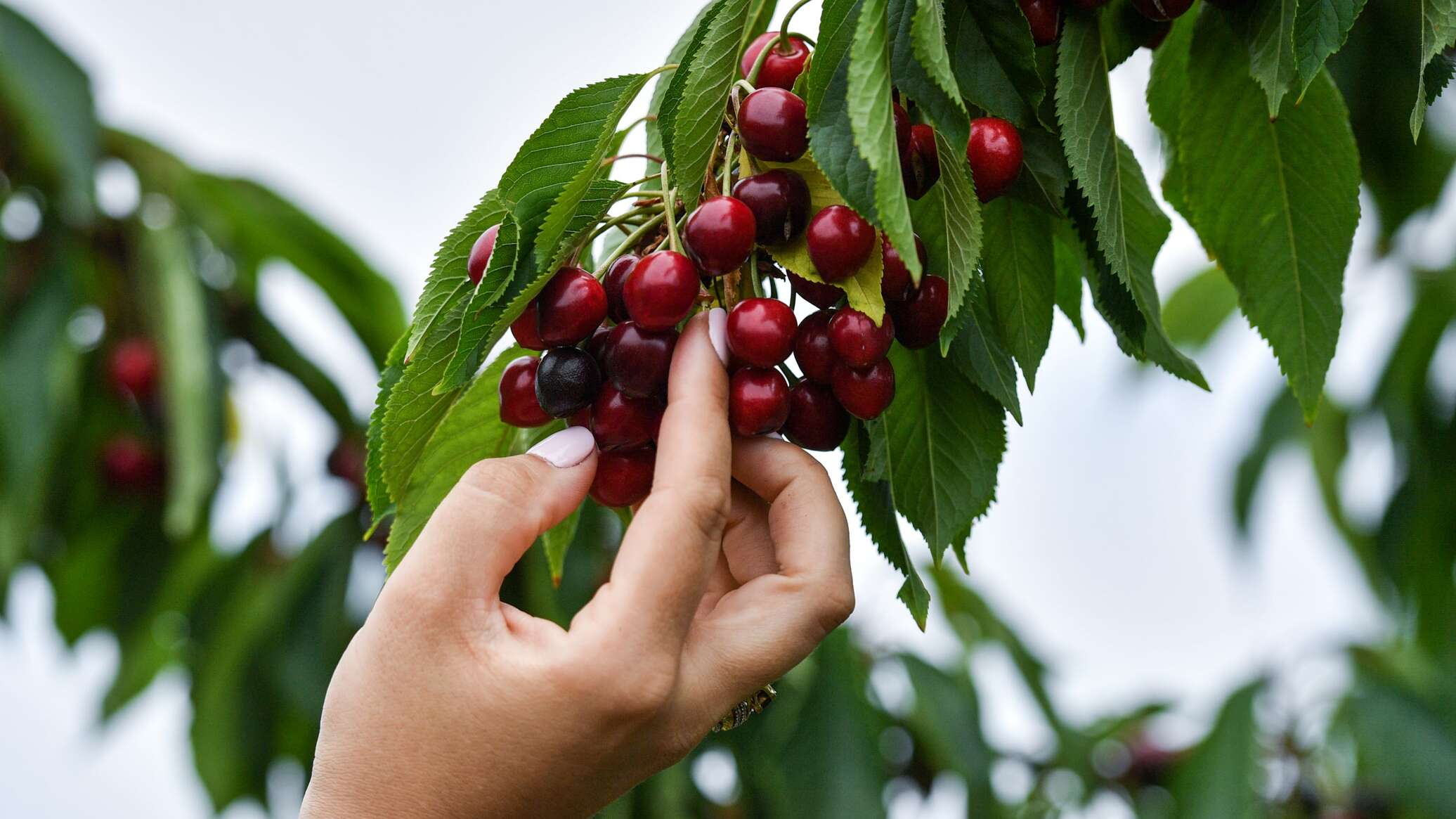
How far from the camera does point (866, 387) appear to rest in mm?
766

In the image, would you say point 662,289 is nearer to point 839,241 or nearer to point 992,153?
point 839,241

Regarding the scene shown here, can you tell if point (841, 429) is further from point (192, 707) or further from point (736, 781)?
point (192, 707)

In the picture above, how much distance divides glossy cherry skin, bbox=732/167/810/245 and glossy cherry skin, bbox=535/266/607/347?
11 cm

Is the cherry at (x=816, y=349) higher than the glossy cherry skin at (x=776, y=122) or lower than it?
lower

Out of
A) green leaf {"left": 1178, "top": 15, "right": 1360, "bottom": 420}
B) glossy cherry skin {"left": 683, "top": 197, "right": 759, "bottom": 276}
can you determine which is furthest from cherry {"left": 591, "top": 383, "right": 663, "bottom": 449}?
green leaf {"left": 1178, "top": 15, "right": 1360, "bottom": 420}

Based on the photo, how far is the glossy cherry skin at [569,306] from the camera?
2.51ft

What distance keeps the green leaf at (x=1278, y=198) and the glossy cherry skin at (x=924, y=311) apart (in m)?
0.23

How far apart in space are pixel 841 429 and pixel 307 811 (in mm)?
423

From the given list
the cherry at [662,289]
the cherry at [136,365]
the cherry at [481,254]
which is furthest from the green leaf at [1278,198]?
the cherry at [136,365]

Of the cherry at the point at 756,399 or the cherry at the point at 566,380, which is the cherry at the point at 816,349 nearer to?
the cherry at the point at 756,399

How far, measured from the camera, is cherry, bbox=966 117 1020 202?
0.78 m

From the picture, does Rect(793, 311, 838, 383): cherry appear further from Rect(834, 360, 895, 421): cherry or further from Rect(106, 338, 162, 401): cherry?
Rect(106, 338, 162, 401): cherry

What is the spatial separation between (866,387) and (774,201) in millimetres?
128

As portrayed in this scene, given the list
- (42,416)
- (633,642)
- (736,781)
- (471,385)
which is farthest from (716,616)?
(42,416)
